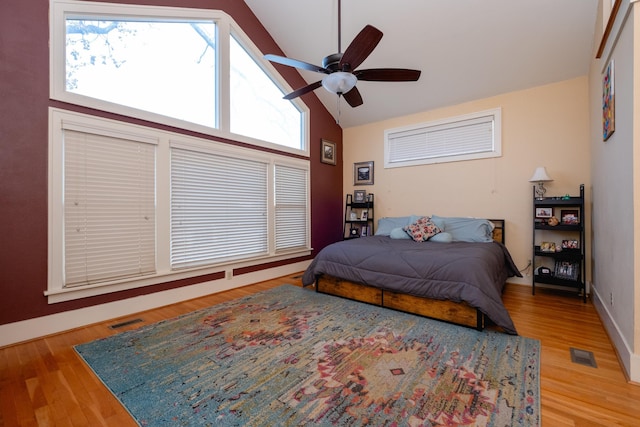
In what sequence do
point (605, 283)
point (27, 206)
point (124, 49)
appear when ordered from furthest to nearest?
point (124, 49)
point (605, 283)
point (27, 206)

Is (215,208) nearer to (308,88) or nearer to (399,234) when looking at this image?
(308,88)

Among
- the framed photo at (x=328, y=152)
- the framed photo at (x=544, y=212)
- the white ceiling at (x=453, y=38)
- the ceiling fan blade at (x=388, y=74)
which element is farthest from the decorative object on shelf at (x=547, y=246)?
the framed photo at (x=328, y=152)

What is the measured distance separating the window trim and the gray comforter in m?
2.10

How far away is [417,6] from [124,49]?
3184 millimetres

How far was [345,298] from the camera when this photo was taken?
323 centimetres

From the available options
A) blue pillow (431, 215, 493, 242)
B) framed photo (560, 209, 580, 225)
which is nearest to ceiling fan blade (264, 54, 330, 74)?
blue pillow (431, 215, 493, 242)

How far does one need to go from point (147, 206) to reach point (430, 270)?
116 inches

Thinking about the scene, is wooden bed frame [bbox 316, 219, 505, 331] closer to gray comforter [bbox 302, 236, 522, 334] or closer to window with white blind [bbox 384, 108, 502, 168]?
gray comforter [bbox 302, 236, 522, 334]

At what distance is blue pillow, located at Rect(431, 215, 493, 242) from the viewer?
363 cm

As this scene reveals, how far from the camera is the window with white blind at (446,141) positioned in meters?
4.04

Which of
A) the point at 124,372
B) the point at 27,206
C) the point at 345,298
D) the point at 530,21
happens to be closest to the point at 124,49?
the point at 27,206

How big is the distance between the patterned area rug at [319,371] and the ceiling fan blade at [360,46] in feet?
7.48

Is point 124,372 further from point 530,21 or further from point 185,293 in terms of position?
point 530,21

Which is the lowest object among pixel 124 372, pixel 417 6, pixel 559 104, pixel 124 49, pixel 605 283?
pixel 124 372
